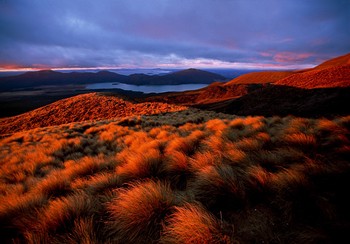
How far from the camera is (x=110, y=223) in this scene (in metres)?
1.94

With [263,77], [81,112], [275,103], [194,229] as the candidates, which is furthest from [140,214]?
[263,77]

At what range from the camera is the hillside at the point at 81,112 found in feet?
102

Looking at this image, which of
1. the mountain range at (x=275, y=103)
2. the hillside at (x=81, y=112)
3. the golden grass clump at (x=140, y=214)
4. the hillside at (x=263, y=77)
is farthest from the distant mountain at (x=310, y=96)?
the hillside at (x=263, y=77)

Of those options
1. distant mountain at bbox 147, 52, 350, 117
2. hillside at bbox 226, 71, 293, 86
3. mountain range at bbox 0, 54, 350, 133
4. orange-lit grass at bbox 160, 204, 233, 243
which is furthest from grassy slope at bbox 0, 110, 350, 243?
hillside at bbox 226, 71, 293, 86

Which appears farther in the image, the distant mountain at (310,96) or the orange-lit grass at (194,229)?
the distant mountain at (310,96)

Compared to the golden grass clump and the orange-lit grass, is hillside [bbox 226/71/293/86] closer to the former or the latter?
the golden grass clump

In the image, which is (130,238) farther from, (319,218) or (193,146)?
(193,146)

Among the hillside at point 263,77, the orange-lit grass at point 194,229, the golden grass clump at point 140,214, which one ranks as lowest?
the golden grass clump at point 140,214

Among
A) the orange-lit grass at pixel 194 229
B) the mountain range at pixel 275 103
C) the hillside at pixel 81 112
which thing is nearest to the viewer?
the orange-lit grass at pixel 194 229

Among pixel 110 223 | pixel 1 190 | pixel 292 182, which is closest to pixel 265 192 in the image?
pixel 292 182

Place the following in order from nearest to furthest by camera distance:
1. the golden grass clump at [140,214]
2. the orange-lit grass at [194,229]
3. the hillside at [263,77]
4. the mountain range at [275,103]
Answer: the orange-lit grass at [194,229]
the golden grass clump at [140,214]
the mountain range at [275,103]
the hillside at [263,77]

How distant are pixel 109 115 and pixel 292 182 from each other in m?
A: 33.7

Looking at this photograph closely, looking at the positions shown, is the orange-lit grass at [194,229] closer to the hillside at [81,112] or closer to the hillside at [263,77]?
the hillside at [81,112]

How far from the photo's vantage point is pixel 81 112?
35.6 meters
